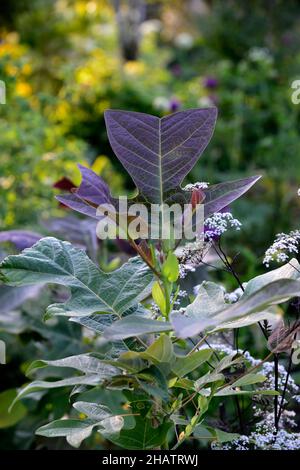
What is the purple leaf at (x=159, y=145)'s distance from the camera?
82 centimetres

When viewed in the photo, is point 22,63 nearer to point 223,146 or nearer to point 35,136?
point 35,136

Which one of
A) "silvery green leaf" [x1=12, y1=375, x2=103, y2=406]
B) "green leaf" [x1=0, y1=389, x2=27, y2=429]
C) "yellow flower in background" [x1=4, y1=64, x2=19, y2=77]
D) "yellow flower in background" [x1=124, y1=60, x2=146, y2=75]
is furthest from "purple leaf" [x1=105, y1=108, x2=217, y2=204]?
"yellow flower in background" [x1=124, y1=60, x2=146, y2=75]

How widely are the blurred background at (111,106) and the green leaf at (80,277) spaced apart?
0.20 m

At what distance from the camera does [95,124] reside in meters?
4.70

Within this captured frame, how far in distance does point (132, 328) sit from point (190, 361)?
0.37 ft

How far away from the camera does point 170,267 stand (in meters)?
0.77

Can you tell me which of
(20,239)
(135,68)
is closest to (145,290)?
(20,239)

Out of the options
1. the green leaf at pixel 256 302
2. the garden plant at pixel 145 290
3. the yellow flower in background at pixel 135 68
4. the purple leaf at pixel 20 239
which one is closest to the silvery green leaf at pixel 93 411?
the garden plant at pixel 145 290

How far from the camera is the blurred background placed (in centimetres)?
157

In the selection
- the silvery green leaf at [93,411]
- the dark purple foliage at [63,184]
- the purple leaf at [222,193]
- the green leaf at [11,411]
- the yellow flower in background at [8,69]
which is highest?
the yellow flower in background at [8,69]

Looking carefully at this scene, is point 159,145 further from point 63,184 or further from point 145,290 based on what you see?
point 63,184

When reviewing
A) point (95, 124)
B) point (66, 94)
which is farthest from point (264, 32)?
point (66, 94)

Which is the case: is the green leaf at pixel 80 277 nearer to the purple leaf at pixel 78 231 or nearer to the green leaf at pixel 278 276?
the green leaf at pixel 278 276

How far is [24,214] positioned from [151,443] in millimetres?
1486
